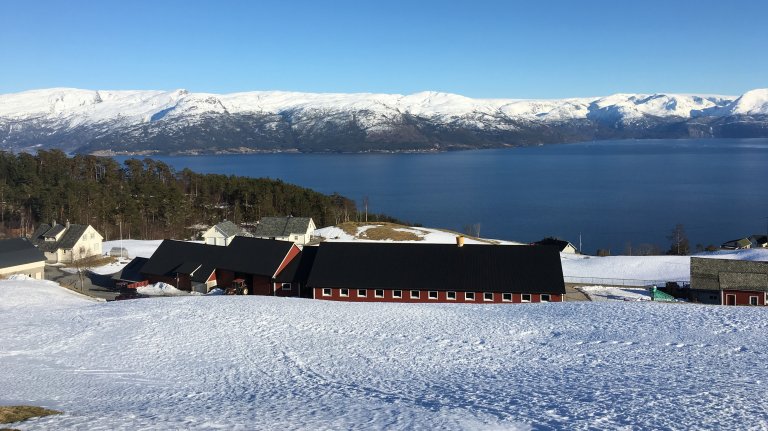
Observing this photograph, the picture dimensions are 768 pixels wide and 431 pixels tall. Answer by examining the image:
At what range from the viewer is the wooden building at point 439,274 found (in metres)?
27.2

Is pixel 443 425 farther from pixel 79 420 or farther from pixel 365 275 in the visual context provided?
pixel 365 275

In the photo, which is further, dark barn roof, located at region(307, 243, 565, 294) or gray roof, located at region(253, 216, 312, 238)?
gray roof, located at region(253, 216, 312, 238)

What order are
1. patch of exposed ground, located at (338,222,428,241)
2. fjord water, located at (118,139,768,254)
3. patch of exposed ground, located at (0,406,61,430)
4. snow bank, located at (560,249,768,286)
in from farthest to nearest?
1. fjord water, located at (118,139,768,254)
2. patch of exposed ground, located at (338,222,428,241)
3. snow bank, located at (560,249,768,286)
4. patch of exposed ground, located at (0,406,61,430)

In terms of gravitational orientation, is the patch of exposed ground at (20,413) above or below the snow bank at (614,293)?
above

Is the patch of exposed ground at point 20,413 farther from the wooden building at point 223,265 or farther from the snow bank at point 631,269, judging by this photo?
the snow bank at point 631,269

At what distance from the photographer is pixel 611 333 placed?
719 inches

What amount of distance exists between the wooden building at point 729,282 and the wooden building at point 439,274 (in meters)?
9.60

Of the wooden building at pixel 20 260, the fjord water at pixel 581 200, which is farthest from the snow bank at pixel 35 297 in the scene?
the fjord water at pixel 581 200

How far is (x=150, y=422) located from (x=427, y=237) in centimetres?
4614

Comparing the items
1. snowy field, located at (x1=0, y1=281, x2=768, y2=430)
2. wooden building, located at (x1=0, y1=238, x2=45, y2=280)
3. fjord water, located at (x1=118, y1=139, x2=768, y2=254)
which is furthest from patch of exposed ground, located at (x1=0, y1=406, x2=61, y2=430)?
fjord water, located at (x1=118, y1=139, x2=768, y2=254)

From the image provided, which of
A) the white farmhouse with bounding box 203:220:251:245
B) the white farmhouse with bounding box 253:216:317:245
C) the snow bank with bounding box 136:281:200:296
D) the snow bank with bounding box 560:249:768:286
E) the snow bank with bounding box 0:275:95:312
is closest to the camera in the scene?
the snow bank with bounding box 0:275:95:312

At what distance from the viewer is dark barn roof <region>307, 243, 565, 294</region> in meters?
27.4

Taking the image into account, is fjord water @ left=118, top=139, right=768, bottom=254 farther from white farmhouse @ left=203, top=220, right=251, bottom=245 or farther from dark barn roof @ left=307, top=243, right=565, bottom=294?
dark barn roof @ left=307, top=243, right=565, bottom=294

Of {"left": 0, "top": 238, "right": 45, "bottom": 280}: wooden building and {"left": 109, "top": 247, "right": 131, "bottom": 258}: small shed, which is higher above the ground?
{"left": 0, "top": 238, "right": 45, "bottom": 280}: wooden building
